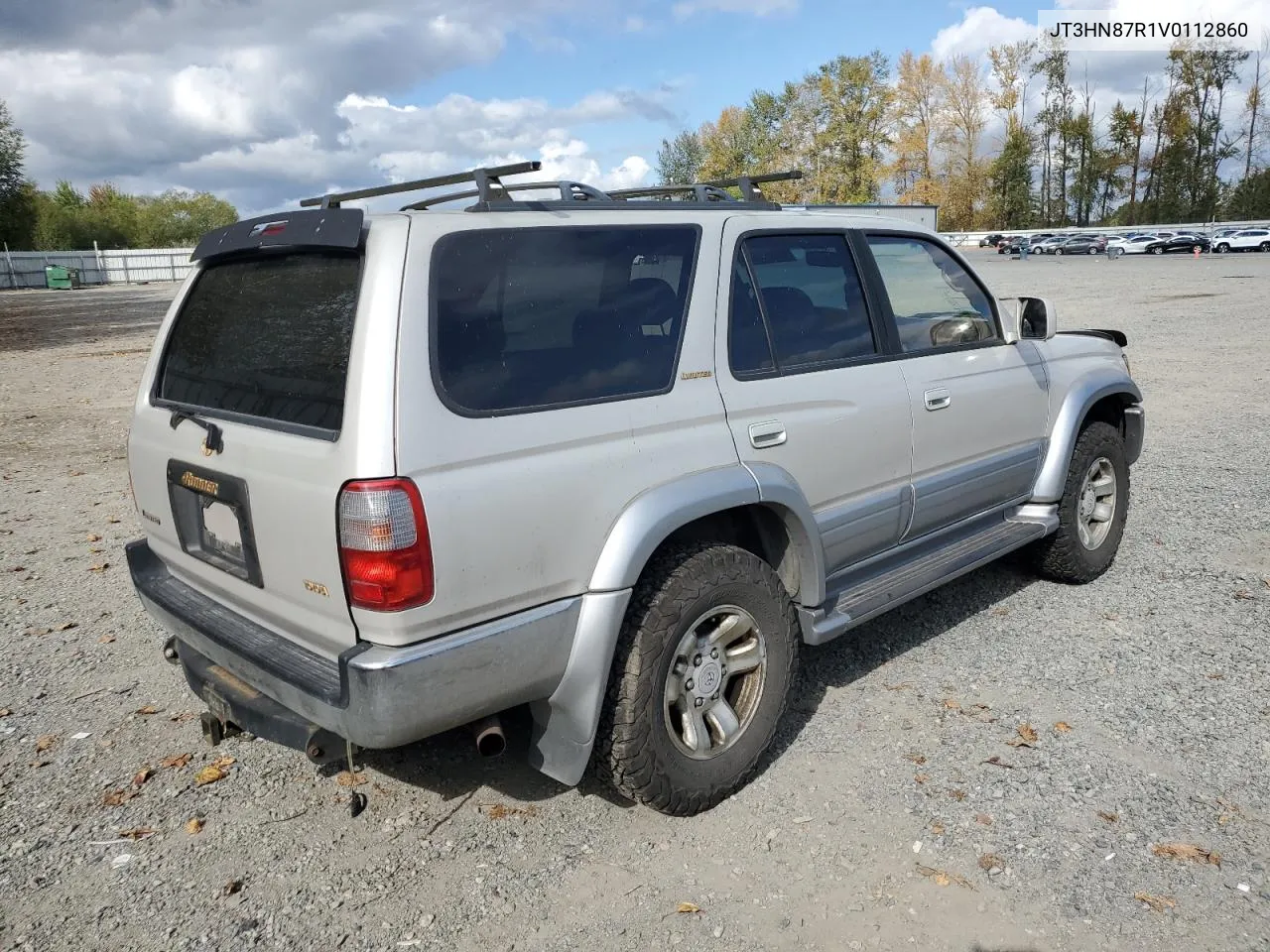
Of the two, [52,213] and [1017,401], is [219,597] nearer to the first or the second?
[1017,401]

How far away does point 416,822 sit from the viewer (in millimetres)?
3283

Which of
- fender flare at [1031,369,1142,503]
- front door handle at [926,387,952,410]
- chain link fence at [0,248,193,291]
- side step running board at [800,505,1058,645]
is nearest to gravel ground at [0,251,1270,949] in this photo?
side step running board at [800,505,1058,645]

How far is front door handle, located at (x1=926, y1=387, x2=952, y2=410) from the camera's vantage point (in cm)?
404

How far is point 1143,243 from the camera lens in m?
49.0

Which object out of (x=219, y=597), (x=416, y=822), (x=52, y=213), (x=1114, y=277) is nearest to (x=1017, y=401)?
(x=416, y=822)

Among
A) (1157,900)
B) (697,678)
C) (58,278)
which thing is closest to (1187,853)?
(1157,900)

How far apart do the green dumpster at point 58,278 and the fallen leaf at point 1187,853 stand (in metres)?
54.7

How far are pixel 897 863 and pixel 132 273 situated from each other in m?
61.4

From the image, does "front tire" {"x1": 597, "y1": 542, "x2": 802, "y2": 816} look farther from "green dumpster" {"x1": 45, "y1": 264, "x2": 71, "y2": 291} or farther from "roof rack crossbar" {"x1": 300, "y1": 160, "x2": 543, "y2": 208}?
"green dumpster" {"x1": 45, "y1": 264, "x2": 71, "y2": 291}

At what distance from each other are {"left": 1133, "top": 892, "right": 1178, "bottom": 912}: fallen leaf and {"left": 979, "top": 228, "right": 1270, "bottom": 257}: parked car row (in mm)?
51004

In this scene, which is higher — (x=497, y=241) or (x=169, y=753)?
(x=497, y=241)

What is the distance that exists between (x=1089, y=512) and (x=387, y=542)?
161 inches

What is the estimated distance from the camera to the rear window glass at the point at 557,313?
8.87ft

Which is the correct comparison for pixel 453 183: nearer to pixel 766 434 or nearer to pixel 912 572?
pixel 766 434
